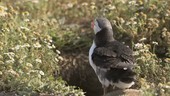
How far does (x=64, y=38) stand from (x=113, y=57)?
2.37 metres

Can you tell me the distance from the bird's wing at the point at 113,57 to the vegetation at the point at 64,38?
159 millimetres

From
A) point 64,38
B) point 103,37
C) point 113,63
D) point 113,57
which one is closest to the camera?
point 113,63

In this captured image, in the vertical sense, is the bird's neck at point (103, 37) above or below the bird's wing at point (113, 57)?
above

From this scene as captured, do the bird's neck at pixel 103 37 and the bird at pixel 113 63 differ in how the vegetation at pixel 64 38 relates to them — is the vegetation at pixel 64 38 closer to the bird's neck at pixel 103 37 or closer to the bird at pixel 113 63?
the bird at pixel 113 63

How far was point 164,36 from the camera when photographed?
7.98 metres

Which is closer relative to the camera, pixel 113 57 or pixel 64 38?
pixel 113 57

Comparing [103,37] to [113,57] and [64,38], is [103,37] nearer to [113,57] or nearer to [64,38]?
[113,57]

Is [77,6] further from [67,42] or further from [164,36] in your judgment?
[164,36]

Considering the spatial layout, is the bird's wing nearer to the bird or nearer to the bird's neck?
the bird

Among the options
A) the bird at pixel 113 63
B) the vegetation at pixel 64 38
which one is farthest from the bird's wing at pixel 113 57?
the vegetation at pixel 64 38

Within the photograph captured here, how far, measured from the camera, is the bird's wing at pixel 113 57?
6.71 m

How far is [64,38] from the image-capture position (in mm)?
9109

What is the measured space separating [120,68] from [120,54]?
0.30 meters

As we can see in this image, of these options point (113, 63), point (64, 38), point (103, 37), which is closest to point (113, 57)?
point (113, 63)
